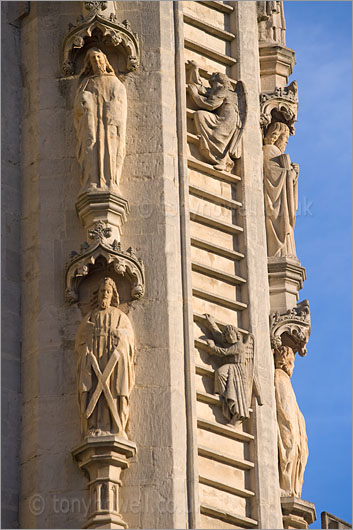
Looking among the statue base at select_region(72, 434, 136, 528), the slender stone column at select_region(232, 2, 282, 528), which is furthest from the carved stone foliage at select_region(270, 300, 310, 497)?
→ the statue base at select_region(72, 434, 136, 528)

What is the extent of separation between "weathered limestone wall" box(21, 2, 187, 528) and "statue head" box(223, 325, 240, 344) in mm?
719

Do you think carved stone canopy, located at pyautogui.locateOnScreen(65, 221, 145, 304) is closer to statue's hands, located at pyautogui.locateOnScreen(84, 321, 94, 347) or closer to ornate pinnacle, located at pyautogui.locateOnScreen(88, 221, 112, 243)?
ornate pinnacle, located at pyautogui.locateOnScreen(88, 221, 112, 243)

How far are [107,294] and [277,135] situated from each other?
14.0 ft

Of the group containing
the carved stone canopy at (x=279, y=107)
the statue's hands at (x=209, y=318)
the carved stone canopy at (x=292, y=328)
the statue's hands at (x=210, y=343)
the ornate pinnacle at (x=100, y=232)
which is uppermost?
the carved stone canopy at (x=279, y=107)

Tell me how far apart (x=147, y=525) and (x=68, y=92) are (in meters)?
5.30

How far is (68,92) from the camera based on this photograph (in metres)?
23.4

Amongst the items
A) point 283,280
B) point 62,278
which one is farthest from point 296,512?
point 62,278

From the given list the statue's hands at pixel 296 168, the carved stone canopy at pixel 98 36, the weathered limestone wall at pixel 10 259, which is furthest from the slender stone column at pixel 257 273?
the weathered limestone wall at pixel 10 259

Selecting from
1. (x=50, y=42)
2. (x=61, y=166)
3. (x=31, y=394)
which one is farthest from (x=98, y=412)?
(x=50, y=42)

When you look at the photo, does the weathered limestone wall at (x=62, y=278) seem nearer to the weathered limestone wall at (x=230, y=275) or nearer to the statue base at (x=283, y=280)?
Result: the weathered limestone wall at (x=230, y=275)

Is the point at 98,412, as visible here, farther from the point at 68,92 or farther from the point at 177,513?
the point at 68,92

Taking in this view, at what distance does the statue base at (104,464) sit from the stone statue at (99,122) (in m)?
3.02

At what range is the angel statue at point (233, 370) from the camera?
877 inches

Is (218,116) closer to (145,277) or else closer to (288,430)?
(145,277)
